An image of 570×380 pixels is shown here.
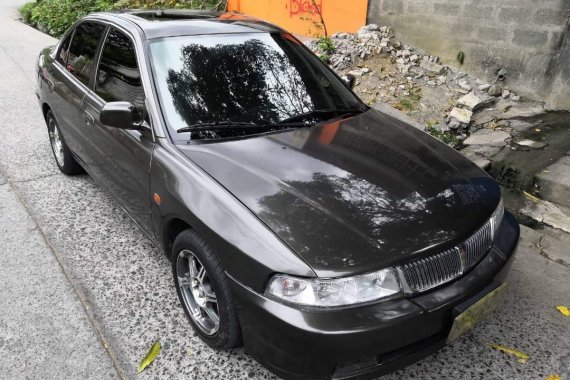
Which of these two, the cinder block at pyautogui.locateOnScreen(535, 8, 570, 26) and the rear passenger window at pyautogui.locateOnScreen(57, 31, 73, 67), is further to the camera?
the cinder block at pyautogui.locateOnScreen(535, 8, 570, 26)

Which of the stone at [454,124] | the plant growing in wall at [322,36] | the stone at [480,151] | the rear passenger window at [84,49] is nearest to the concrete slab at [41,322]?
the rear passenger window at [84,49]

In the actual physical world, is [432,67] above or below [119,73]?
below

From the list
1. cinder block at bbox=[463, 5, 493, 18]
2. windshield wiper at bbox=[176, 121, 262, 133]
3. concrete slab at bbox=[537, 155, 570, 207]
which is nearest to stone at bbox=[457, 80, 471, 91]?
cinder block at bbox=[463, 5, 493, 18]

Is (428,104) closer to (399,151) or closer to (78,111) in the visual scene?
(399,151)

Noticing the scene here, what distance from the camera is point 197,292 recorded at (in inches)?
102

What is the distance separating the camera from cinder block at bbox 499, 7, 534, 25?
5535mm

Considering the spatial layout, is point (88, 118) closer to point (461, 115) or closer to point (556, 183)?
point (556, 183)

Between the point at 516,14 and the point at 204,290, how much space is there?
5288 millimetres

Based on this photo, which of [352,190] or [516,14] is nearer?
[352,190]

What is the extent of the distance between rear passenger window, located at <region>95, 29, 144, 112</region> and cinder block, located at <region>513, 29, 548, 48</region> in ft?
15.7

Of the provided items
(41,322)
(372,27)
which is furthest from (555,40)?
(41,322)

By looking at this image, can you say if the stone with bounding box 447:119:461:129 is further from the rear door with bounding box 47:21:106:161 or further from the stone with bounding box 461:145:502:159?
the rear door with bounding box 47:21:106:161

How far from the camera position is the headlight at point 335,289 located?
6.28 ft

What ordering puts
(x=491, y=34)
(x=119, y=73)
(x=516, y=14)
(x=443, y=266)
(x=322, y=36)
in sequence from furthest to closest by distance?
(x=322, y=36), (x=491, y=34), (x=516, y=14), (x=119, y=73), (x=443, y=266)
